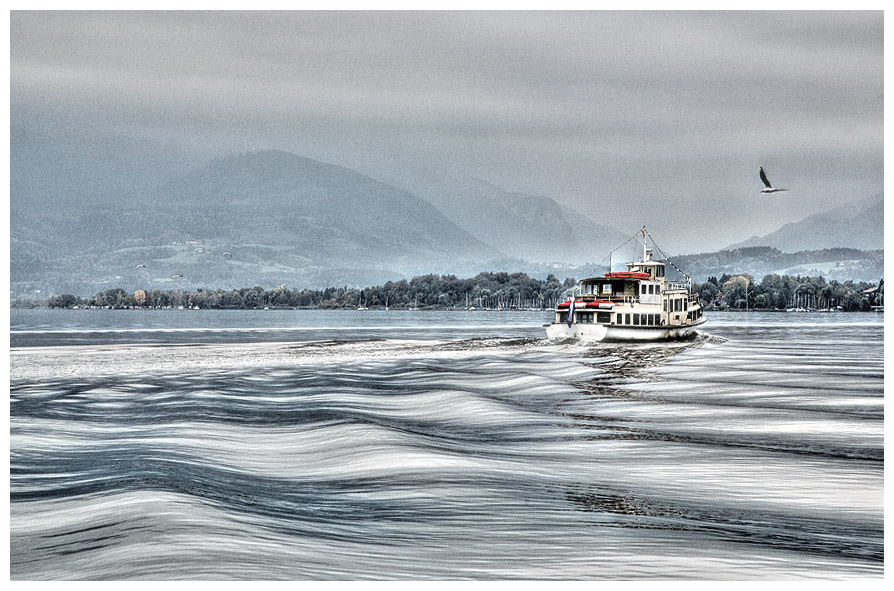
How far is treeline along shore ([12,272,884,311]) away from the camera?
94.4 metres

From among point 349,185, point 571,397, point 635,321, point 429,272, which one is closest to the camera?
point 571,397

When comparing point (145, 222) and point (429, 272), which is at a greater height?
point (145, 222)

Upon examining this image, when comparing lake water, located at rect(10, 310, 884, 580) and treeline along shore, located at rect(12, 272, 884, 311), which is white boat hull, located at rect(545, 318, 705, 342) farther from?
treeline along shore, located at rect(12, 272, 884, 311)

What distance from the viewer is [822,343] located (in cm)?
A: 3428

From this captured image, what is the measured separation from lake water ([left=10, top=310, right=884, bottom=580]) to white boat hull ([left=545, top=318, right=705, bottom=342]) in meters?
11.3

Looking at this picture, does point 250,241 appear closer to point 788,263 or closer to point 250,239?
point 250,239

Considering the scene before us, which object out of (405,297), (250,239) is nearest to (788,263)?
(405,297)

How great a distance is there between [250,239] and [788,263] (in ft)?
369

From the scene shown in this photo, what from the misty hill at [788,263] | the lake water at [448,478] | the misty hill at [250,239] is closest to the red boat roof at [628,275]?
the lake water at [448,478]

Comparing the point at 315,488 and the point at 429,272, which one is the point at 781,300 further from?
the point at 315,488

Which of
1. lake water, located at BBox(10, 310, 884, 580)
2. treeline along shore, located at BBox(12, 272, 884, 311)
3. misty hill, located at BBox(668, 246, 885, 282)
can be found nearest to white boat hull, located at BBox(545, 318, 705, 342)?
lake water, located at BBox(10, 310, 884, 580)

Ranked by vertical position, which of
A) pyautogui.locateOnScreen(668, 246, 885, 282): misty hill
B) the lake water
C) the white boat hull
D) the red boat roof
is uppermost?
pyautogui.locateOnScreen(668, 246, 885, 282): misty hill

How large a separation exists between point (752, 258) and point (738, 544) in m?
67.2

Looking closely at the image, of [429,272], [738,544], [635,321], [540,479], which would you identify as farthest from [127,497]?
[429,272]
